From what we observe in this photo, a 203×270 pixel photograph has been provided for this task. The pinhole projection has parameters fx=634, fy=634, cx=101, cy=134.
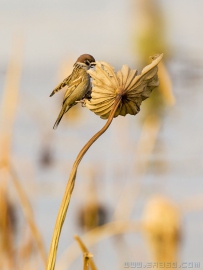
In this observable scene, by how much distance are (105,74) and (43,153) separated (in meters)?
1.99

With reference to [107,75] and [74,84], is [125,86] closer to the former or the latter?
[107,75]

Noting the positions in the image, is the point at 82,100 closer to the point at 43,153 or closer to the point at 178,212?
the point at 178,212

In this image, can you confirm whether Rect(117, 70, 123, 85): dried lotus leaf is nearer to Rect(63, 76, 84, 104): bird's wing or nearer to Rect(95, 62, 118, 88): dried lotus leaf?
Rect(95, 62, 118, 88): dried lotus leaf

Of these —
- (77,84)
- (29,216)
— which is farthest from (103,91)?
(77,84)

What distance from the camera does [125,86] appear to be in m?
1.54

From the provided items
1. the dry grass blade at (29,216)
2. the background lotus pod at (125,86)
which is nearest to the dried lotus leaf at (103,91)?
the background lotus pod at (125,86)

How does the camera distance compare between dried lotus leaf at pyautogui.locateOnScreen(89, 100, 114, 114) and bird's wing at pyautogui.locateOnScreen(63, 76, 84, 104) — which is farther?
bird's wing at pyautogui.locateOnScreen(63, 76, 84, 104)

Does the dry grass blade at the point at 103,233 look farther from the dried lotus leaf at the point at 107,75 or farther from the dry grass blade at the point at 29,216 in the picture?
the dried lotus leaf at the point at 107,75

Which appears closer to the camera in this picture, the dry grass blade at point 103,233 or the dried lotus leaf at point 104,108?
the dried lotus leaf at point 104,108

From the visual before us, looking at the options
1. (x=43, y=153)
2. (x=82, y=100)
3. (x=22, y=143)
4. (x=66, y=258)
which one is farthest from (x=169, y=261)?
(x=22, y=143)

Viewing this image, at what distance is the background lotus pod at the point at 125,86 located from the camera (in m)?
1.55

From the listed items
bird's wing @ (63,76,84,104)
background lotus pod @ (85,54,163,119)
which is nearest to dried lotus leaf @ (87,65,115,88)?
background lotus pod @ (85,54,163,119)

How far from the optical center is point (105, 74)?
159 centimetres

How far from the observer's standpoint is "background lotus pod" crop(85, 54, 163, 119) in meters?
1.55
